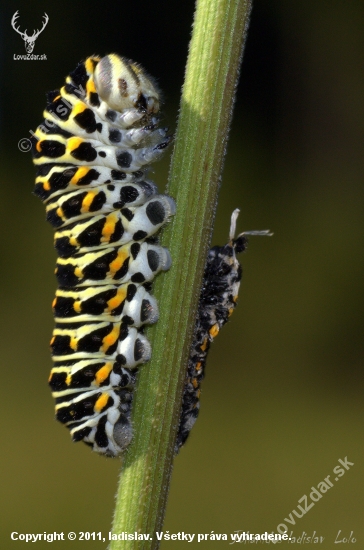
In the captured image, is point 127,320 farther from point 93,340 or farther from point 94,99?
point 94,99

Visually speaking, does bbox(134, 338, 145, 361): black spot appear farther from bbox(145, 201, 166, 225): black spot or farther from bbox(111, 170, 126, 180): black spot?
bbox(111, 170, 126, 180): black spot

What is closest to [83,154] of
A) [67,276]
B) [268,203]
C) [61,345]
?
[67,276]

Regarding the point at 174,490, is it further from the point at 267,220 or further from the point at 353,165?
the point at 353,165

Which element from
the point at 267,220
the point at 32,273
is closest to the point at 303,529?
the point at 267,220

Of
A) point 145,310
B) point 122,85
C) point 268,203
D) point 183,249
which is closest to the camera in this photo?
point 183,249

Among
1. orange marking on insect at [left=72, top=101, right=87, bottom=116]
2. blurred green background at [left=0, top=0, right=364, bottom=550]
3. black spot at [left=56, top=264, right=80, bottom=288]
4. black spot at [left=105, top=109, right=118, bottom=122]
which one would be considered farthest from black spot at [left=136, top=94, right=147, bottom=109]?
blurred green background at [left=0, top=0, right=364, bottom=550]

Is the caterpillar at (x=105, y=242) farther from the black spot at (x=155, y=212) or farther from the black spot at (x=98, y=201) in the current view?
the black spot at (x=155, y=212)
